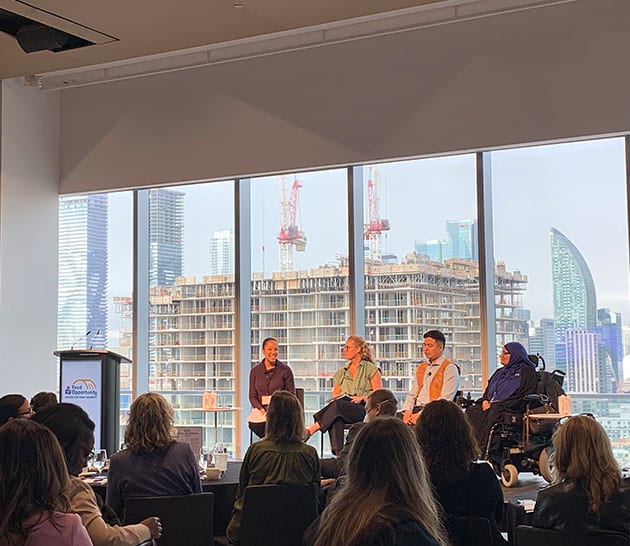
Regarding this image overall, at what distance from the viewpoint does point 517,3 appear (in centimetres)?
814

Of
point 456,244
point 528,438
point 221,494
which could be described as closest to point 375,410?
point 221,494

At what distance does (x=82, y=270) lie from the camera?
36.7 feet

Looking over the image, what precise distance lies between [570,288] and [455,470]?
17.1ft

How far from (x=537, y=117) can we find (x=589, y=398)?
267cm

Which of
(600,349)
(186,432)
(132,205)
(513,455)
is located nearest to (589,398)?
(600,349)

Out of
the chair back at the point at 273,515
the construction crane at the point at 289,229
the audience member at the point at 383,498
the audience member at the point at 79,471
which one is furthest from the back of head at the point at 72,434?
the construction crane at the point at 289,229

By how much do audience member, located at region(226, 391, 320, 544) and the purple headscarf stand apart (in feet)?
10.4

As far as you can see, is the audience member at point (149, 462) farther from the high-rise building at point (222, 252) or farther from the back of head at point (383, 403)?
the high-rise building at point (222, 252)

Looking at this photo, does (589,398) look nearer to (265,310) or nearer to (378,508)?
(265,310)

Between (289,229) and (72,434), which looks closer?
(72,434)

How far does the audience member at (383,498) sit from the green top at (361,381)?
5.99m

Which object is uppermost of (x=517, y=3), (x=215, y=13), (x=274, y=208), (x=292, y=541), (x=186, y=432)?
(x=517, y=3)

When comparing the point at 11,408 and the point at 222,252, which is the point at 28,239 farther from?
the point at 11,408

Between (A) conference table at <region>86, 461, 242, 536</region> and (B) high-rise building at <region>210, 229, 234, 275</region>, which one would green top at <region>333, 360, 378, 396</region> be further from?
(A) conference table at <region>86, 461, 242, 536</region>
